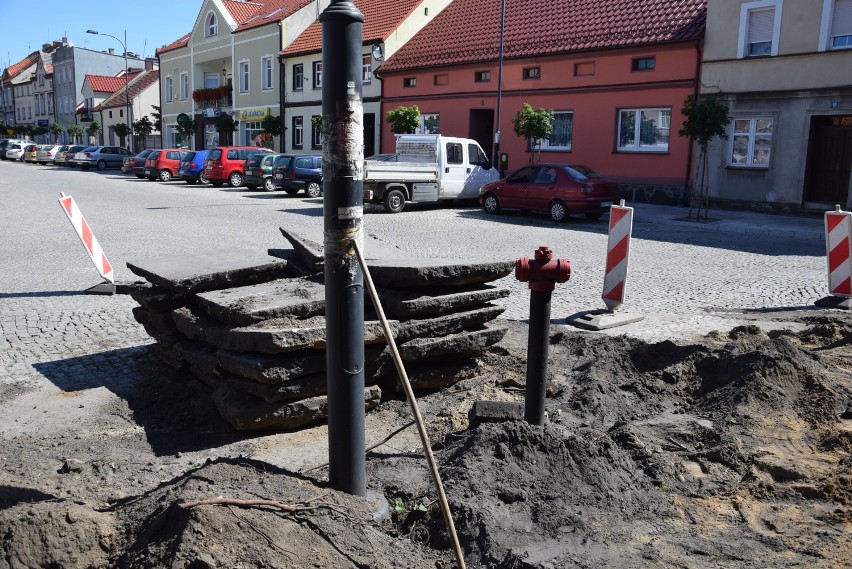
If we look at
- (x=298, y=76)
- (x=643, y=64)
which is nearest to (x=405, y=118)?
(x=643, y=64)

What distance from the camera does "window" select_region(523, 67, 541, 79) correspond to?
2864 cm

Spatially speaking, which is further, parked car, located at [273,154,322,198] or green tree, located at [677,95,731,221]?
parked car, located at [273,154,322,198]

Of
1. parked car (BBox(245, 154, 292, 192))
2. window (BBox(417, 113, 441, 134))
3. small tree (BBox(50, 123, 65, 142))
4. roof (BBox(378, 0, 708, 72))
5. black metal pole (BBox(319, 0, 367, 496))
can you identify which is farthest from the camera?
small tree (BBox(50, 123, 65, 142))

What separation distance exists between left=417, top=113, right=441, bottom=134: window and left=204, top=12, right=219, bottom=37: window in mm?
21841

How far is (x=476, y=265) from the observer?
5770mm

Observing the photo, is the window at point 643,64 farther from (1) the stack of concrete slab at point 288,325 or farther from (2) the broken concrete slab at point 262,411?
(2) the broken concrete slab at point 262,411

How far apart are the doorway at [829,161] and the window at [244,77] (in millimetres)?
33183

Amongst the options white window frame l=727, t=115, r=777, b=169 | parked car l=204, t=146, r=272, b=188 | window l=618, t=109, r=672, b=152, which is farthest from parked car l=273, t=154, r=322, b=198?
white window frame l=727, t=115, r=777, b=169

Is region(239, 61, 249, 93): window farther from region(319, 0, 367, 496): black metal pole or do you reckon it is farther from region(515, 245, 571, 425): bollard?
Result: region(319, 0, 367, 496): black metal pole

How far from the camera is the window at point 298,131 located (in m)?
41.0

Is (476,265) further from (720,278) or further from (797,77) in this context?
(797,77)

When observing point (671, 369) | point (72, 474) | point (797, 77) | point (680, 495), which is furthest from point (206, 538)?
point (797, 77)

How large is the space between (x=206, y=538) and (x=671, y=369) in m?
4.19

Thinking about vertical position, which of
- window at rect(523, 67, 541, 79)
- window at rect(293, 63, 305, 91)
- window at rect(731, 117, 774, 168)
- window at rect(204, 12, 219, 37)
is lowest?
window at rect(731, 117, 774, 168)
